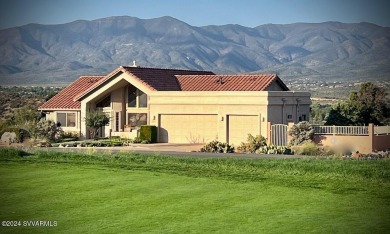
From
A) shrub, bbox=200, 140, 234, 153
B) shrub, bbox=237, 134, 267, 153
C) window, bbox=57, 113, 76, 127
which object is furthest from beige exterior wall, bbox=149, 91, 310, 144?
window, bbox=57, 113, 76, 127

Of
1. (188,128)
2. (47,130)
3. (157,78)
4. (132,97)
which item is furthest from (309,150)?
(47,130)

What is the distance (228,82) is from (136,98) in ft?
21.4

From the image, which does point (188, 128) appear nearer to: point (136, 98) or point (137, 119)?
point (137, 119)

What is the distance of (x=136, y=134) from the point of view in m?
50.6

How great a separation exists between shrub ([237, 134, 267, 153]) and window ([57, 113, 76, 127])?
15104 mm

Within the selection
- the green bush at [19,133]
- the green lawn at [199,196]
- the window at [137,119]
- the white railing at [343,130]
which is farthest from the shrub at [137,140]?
the green lawn at [199,196]

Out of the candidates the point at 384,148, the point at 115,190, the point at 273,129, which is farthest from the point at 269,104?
the point at 115,190

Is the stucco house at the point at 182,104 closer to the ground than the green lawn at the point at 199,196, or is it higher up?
higher up

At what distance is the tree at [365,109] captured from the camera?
2029 inches

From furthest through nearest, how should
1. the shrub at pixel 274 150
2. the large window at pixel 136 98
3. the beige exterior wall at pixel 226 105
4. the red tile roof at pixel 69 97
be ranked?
the red tile roof at pixel 69 97 < the large window at pixel 136 98 < the beige exterior wall at pixel 226 105 < the shrub at pixel 274 150

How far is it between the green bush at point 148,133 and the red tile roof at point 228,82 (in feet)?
16.6

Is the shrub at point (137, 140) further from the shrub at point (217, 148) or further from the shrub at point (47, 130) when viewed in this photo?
the shrub at point (217, 148)

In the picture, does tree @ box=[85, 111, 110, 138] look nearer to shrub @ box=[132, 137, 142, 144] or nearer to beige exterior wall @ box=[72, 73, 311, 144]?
beige exterior wall @ box=[72, 73, 311, 144]

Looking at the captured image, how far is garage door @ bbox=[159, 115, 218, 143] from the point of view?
48250mm
